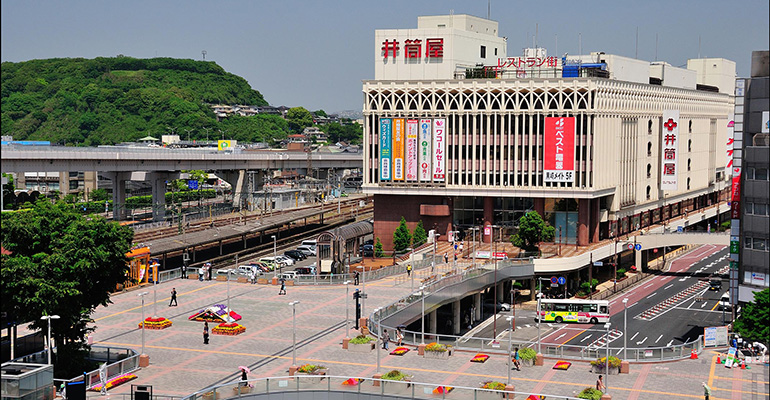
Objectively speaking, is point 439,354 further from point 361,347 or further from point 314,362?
point 314,362

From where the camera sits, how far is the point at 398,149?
4387 inches

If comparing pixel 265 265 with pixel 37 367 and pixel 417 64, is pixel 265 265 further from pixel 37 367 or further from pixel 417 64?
pixel 37 367

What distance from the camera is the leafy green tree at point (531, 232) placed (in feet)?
316

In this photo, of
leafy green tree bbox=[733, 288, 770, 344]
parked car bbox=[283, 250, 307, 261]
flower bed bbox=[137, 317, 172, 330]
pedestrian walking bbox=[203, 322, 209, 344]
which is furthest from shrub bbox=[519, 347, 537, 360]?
parked car bbox=[283, 250, 307, 261]

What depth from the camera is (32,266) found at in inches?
2021

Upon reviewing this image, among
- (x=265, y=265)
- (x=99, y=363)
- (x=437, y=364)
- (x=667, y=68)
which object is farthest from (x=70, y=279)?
(x=667, y=68)

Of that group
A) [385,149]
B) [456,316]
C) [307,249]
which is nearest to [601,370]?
[456,316]

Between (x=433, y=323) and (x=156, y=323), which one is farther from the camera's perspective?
(x=433, y=323)

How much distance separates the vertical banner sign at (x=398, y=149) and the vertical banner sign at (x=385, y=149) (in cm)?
78

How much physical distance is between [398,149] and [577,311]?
108 feet

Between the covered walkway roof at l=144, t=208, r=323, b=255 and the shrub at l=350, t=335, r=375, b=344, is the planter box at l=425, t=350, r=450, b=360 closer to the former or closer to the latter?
the shrub at l=350, t=335, r=375, b=344

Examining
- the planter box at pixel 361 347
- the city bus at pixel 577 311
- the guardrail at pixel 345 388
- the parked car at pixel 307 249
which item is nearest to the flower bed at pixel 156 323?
the planter box at pixel 361 347

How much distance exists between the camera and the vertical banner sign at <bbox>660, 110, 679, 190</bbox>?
12438 cm

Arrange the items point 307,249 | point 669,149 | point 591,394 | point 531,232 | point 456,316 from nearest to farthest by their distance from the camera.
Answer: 1. point 591,394
2. point 456,316
3. point 531,232
4. point 307,249
5. point 669,149
